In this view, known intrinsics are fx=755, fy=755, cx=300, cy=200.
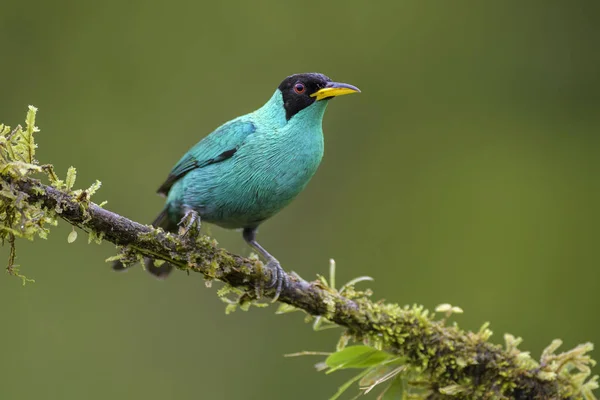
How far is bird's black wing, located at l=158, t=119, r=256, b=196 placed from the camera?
15.3ft

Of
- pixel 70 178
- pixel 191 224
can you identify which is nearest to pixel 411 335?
pixel 191 224

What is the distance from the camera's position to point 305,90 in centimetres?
489

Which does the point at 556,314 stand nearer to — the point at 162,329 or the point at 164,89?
the point at 162,329

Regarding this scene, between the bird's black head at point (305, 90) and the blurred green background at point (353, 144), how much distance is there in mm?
3328

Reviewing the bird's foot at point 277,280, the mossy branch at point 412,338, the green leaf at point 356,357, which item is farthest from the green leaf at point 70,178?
the green leaf at point 356,357

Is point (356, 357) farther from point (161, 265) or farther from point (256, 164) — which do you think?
point (161, 265)

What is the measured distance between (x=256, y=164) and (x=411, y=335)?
147 centimetres

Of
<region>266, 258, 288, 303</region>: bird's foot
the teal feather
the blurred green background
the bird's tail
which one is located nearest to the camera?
<region>266, 258, 288, 303</region>: bird's foot

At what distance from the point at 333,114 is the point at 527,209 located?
2.46 m

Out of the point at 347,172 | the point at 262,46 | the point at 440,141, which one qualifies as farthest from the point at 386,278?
the point at 262,46

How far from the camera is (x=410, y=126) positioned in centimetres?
892

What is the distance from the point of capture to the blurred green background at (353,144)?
7855mm

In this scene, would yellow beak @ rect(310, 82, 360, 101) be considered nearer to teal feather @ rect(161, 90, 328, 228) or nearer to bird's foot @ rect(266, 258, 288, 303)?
teal feather @ rect(161, 90, 328, 228)

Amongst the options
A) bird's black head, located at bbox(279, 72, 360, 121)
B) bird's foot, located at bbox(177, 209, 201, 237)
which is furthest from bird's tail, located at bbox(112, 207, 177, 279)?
bird's black head, located at bbox(279, 72, 360, 121)
